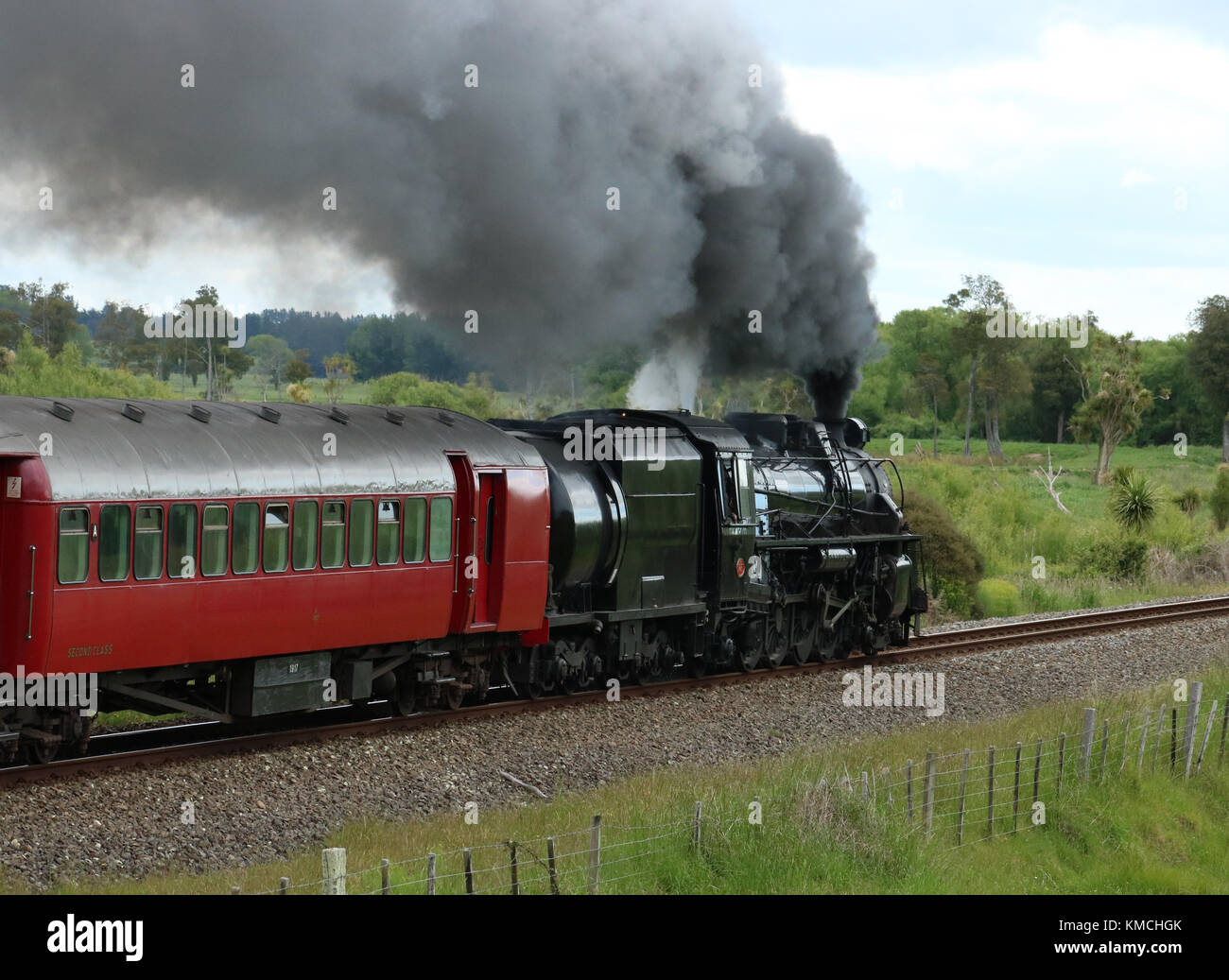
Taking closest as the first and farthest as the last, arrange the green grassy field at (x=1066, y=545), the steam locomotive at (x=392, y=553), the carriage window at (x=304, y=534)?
the steam locomotive at (x=392, y=553), the carriage window at (x=304, y=534), the green grassy field at (x=1066, y=545)

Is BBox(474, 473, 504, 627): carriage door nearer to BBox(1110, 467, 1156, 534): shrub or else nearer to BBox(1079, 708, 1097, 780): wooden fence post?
BBox(1079, 708, 1097, 780): wooden fence post

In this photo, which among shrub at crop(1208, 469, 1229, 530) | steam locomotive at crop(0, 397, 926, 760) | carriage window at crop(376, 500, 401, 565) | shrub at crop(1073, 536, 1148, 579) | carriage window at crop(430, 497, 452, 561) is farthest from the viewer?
shrub at crop(1208, 469, 1229, 530)

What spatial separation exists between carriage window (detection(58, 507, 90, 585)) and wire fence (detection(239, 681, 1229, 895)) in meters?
3.34

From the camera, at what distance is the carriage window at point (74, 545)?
1098 centimetres

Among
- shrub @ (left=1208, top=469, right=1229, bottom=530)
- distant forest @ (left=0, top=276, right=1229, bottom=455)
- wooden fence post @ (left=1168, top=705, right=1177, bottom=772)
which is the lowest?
wooden fence post @ (left=1168, top=705, right=1177, bottom=772)

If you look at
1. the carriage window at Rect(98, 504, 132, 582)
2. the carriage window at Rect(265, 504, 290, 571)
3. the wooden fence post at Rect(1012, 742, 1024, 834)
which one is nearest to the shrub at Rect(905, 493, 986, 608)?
the wooden fence post at Rect(1012, 742, 1024, 834)

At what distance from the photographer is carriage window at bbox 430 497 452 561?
1434 cm

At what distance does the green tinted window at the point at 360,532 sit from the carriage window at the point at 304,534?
1.56 ft

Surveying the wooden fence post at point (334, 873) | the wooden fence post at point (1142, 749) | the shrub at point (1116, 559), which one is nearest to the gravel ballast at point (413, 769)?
the wooden fence post at point (1142, 749)

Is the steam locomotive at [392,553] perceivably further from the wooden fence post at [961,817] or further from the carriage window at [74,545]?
the wooden fence post at [961,817]

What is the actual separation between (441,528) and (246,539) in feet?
8.22

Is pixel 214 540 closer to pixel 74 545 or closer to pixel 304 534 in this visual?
pixel 304 534
